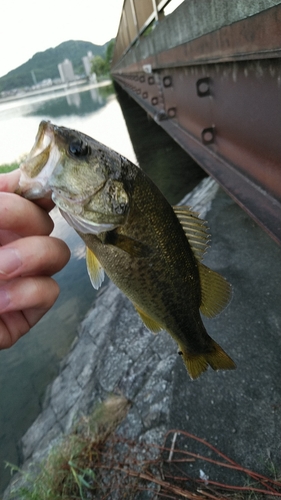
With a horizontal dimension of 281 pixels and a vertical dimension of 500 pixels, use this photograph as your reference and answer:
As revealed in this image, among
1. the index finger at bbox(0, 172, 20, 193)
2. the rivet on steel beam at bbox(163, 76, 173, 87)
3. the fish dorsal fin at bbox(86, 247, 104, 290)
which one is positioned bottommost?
Answer: the fish dorsal fin at bbox(86, 247, 104, 290)

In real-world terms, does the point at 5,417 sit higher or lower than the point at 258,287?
lower

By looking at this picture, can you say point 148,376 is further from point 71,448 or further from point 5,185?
point 5,185

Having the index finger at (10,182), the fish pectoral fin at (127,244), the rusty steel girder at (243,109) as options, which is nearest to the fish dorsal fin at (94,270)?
A: the fish pectoral fin at (127,244)

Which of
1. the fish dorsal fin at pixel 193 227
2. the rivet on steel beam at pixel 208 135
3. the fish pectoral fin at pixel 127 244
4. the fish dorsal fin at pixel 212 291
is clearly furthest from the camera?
the rivet on steel beam at pixel 208 135

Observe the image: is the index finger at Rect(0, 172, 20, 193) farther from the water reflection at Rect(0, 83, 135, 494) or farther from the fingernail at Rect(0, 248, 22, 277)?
the water reflection at Rect(0, 83, 135, 494)

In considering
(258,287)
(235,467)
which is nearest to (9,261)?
(235,467)

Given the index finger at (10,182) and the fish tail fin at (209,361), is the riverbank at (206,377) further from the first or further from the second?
the index finger at (10,182)

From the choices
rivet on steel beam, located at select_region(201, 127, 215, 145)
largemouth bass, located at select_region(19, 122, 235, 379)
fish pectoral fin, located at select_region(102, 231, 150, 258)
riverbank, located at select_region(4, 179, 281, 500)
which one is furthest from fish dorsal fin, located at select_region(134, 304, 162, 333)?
rivet on steel beam, located at select_region(201, 127, 215, 145)
